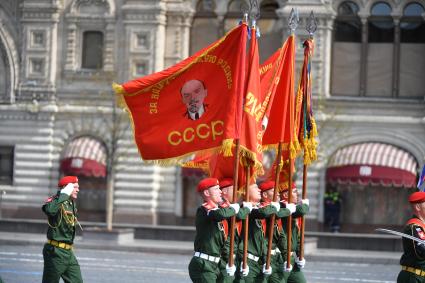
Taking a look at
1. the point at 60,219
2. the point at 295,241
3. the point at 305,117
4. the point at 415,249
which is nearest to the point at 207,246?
the point at 415,249

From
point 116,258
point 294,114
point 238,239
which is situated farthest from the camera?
point 116,258

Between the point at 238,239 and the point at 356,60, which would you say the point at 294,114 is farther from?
the point at 356,60

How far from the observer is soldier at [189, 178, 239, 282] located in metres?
17.5

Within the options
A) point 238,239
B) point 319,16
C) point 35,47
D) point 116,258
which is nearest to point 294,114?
point 238,239

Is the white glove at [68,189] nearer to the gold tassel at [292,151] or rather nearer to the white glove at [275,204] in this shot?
the white glove at [275,204]

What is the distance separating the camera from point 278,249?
65.1 ft

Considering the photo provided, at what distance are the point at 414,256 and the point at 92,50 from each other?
111 ft

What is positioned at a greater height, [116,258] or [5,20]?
[5,20]

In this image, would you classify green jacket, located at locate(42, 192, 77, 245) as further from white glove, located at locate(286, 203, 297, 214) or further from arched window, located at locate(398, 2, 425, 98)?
arched window, located at locate(398, 2, 425, 98)

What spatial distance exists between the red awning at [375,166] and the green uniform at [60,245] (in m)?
26.5

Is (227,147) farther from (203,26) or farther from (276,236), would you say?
(203,26)

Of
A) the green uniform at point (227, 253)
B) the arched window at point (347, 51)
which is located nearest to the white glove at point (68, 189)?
the green uniform at point (227, 253)

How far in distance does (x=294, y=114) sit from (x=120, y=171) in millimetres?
27815

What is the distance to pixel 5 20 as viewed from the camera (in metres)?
49.8
